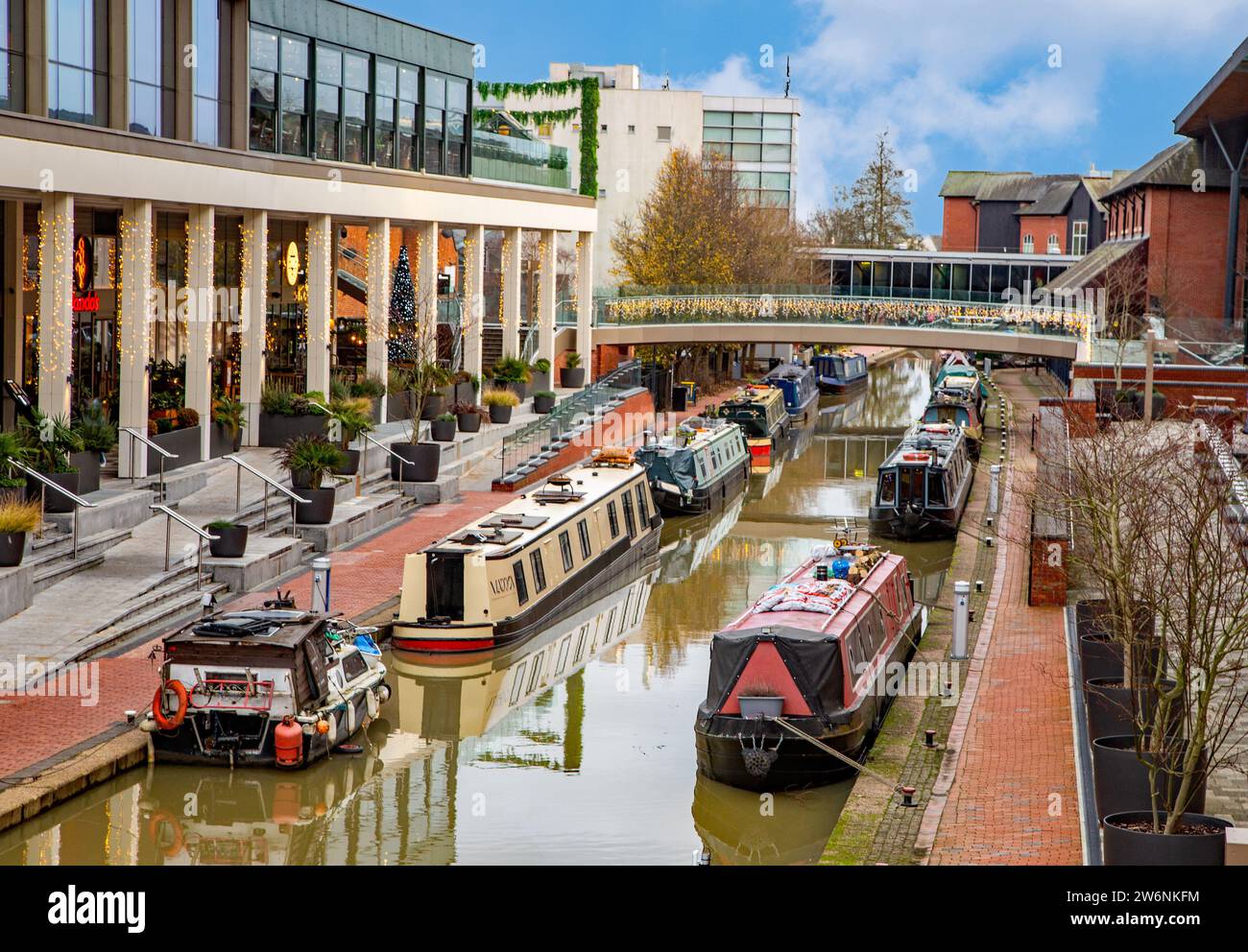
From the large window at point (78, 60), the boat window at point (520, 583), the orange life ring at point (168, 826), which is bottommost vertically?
the orange life ring at point (168, 826)

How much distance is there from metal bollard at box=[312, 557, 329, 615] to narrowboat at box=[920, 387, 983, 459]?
84.0 ft

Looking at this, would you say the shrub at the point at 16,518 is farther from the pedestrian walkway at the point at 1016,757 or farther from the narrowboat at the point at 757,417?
the narrowboat at the point at 757,417

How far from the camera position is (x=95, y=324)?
3338cm

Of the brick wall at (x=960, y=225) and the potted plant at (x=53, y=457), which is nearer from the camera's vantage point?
the potted plant at (x=53, y=457)

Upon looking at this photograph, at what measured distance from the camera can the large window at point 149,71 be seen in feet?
98.3

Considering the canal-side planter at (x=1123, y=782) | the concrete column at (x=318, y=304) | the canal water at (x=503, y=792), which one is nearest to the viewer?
the canal-side planter at (x=1123, y=782)

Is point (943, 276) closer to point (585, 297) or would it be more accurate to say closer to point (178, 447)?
point (585, 297)

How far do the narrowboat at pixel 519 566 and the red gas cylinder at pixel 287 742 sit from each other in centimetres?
551

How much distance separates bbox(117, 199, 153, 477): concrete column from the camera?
94.7ft

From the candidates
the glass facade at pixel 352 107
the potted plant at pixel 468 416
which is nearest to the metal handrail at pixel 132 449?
the glass facade at pixel 352 107

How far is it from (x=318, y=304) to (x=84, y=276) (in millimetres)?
5658

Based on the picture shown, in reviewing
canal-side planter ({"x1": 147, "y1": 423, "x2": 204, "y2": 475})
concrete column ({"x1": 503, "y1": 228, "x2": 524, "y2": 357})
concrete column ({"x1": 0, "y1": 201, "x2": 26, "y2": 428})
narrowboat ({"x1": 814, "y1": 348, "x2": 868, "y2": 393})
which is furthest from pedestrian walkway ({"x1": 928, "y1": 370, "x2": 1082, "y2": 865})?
narrowboat ({"x1": 814, "y1": 348, "x2": 868, "y2": 393})

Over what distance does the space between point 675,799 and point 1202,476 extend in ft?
21.3
